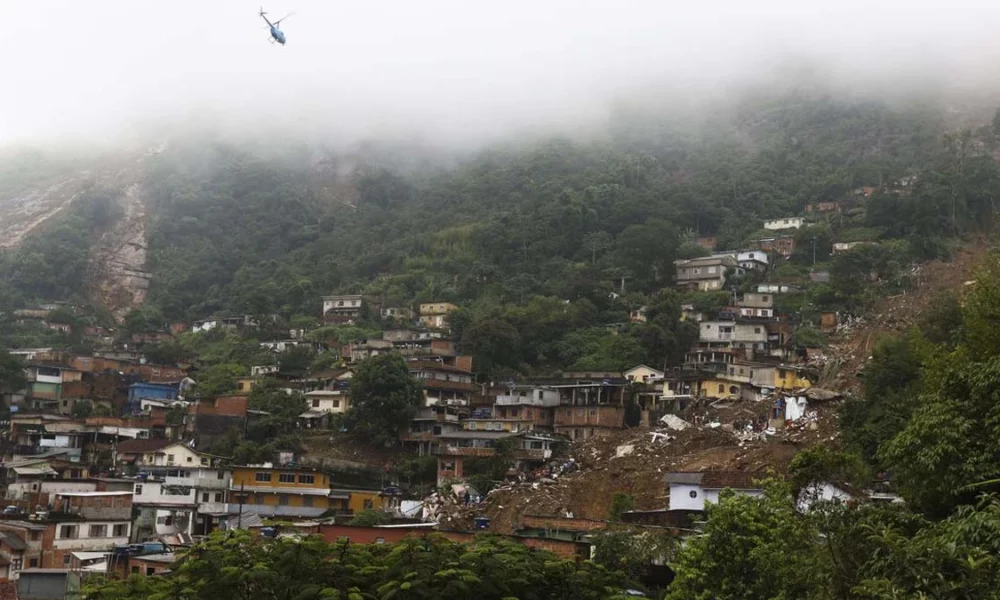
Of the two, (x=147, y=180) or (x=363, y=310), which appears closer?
(x=363, y=310)

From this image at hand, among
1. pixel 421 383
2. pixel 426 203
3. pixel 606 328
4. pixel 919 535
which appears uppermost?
pixel 426 203

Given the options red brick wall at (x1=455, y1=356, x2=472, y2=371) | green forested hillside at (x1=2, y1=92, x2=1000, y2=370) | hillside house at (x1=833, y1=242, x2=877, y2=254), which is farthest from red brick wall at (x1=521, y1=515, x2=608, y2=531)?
hillside house at (x1=833, y1=242, x2=877, y2=254)

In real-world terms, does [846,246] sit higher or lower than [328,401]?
higher

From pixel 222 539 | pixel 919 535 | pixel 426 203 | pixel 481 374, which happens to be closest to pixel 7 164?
pixel 426 203

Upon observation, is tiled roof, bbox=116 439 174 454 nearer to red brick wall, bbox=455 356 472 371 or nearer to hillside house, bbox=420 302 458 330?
red brick wall, bbox=455 356 472 371

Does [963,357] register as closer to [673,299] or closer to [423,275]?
[673,299]

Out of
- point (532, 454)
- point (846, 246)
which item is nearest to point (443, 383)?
point (532, 454)

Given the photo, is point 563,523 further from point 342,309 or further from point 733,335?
point 342,309
